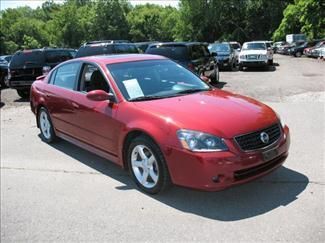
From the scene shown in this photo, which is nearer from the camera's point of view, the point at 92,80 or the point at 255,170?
the point at 255,170

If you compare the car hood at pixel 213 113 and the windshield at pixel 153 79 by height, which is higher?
the windshield at pixel 153 79

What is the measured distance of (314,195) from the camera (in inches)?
183

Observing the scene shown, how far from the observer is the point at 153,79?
5633 millimetres

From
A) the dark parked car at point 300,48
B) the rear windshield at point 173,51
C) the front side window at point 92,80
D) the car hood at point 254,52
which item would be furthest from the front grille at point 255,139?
the dark parked car at point 300,48

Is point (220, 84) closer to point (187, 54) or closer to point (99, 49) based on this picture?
point (187, 54)

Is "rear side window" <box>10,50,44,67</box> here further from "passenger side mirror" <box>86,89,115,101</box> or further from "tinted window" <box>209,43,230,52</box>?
"tinted window" <box>209,43,230,52</box>

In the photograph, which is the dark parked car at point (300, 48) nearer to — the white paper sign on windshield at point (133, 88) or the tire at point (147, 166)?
the white paper sign on windshield at point (133, 88)

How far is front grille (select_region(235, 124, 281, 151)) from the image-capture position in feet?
14.3

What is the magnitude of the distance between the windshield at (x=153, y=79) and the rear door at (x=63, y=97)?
36.5 inches

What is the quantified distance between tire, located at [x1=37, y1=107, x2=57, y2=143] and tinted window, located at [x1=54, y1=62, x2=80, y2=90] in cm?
69

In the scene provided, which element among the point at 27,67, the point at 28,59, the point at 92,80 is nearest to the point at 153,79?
the point at 92,80

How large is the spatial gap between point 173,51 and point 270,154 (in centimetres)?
912

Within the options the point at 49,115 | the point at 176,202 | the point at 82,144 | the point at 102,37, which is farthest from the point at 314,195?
the point at 102,37

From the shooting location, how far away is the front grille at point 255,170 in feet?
14.3
